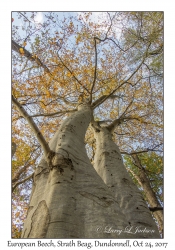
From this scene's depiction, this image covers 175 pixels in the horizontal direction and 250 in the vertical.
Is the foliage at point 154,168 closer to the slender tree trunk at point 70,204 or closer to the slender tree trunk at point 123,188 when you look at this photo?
the slender tree trunk at point 123,188

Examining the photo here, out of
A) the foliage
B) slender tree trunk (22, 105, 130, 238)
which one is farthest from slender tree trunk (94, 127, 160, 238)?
the foliage

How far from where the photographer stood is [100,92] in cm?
760

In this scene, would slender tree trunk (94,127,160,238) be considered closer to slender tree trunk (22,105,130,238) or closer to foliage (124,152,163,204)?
slender tree trunk (22,105,130,238)

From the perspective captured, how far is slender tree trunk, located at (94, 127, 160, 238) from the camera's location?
2072 millimetres

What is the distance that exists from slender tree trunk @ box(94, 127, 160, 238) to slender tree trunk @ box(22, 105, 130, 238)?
1.31 feet

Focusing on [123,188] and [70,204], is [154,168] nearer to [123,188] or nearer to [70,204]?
[123,188]

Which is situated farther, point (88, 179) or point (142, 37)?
point (142, 37)

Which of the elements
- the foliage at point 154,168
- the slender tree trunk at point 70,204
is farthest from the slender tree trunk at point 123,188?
the foliage at point 154,168

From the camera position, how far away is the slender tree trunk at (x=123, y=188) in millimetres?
2072

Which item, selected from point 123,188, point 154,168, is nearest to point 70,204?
point 123,188

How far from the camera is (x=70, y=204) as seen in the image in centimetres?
162

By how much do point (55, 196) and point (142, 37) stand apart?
5.75 meters
